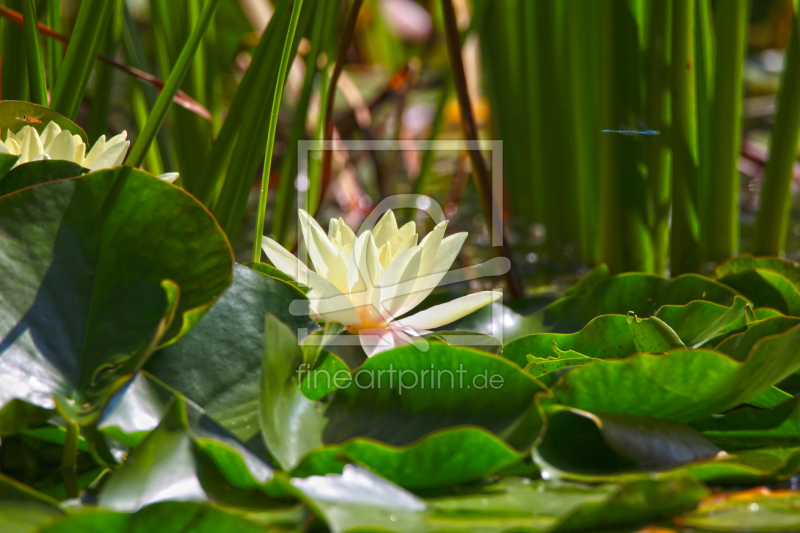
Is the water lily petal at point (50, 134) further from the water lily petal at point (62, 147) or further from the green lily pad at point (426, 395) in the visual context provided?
the green lily pad at point (426, 395)

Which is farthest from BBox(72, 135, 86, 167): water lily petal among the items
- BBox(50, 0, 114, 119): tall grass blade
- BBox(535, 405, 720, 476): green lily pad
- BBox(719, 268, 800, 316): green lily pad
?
BBox(719, 268, 800, 316): green lily pad

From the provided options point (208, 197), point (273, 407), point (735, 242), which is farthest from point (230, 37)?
point (273, 407)

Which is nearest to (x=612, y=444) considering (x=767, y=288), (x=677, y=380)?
(x=677, y=380)

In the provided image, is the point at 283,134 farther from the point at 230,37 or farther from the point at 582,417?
the point at 582,417

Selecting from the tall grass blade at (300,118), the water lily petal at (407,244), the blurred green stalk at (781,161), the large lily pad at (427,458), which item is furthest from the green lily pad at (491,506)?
the blurred green stalk at (781,161)

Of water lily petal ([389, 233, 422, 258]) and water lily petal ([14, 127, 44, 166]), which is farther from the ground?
water lily petal ([14, 127, 44, 166])

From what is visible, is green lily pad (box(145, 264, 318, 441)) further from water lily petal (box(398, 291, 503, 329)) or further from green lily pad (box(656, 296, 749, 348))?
green lily pad (box(656, 296, 749, 348))
